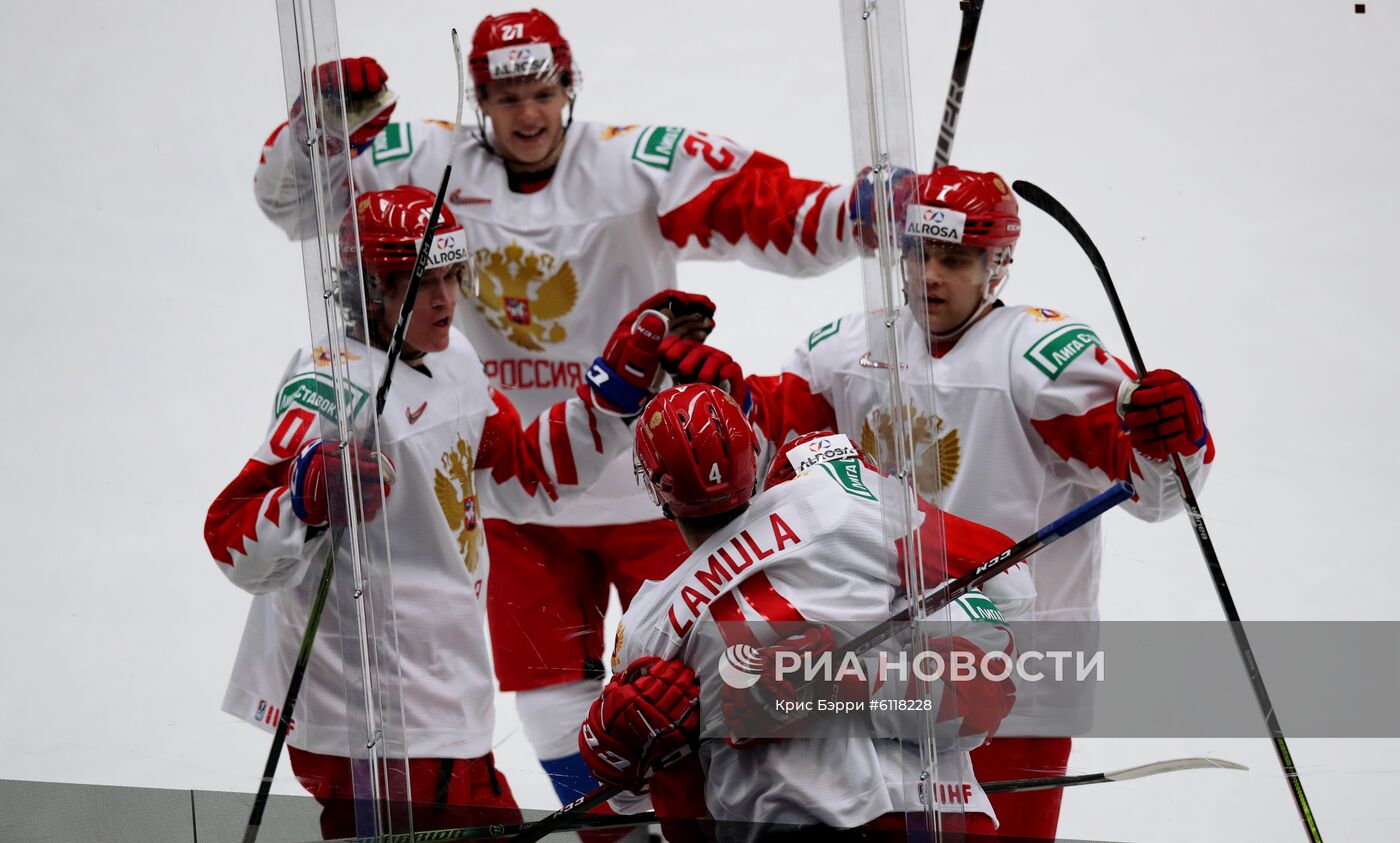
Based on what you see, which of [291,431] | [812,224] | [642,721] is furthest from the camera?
[812,224]

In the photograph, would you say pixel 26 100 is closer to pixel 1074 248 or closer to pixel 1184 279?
pixel 1074 248

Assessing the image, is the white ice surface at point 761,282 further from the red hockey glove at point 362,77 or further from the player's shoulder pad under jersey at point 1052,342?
the player's shoulder pad under jersey at point 1052,342

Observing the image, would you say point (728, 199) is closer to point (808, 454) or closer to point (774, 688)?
point (808, 454)

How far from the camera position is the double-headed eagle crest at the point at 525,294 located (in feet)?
8.64

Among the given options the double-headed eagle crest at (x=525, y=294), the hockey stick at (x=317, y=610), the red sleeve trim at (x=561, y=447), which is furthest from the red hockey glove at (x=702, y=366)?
the double-headed eagle crest at (x=525, y=294)

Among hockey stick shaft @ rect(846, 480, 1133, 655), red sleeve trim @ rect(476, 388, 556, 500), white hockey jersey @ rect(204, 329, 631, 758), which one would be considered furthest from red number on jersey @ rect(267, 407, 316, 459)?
hockey stick shaft @ rect(846, 480, 1133, 655)

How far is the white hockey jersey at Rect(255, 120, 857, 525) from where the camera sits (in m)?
2.63

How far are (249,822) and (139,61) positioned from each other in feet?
3.22

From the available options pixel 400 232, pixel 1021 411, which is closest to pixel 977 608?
pixel 1021 411

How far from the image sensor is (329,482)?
6.31 feet

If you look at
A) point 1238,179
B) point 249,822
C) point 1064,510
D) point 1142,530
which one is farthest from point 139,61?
point 1238,179

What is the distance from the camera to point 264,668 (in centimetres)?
211

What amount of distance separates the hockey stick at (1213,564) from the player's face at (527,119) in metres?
0.78

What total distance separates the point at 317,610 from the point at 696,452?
57 cm
